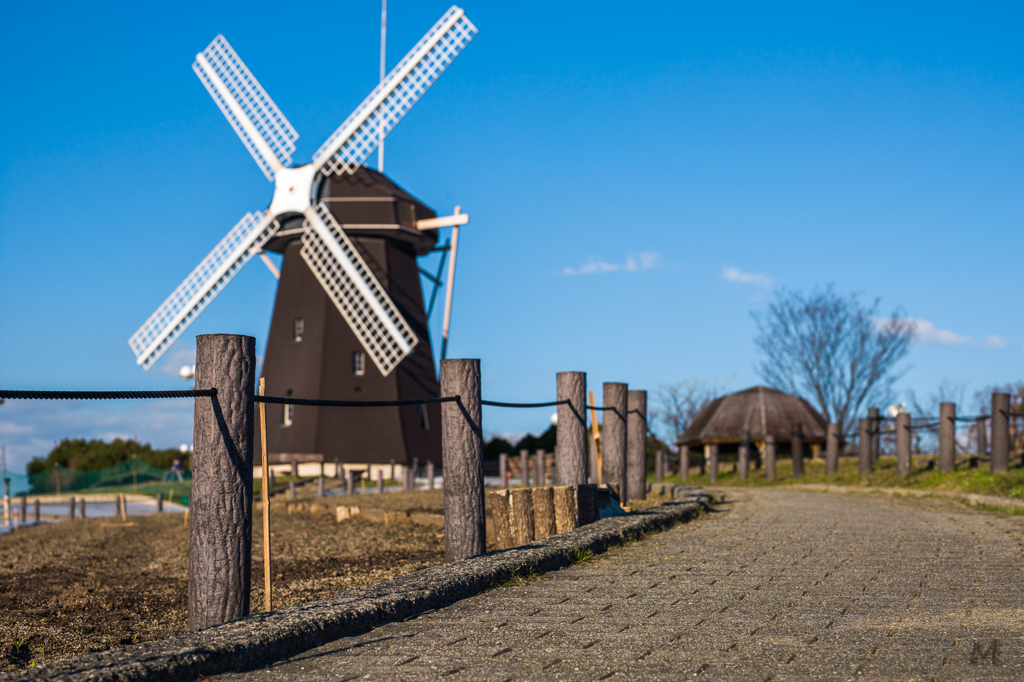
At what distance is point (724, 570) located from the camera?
5949 millimetres

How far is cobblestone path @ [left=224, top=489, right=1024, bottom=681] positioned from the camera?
3.61 meters

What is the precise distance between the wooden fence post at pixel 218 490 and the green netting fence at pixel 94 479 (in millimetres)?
34776

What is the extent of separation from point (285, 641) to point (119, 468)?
37.8 m

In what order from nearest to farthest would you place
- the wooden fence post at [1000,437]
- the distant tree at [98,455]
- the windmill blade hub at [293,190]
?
the wooden fence post at [1000,437], the windmill blade hub at [293,190], the distant tree at [98,455]

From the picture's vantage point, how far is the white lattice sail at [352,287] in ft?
93.3

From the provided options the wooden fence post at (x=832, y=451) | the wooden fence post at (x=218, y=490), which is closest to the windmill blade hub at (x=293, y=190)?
the wooden fence post at (x=832, y=451)

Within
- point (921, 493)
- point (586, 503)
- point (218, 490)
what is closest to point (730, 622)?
point (218, 490)

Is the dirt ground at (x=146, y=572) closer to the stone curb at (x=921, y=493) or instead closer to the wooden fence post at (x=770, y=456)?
the stone curb at (x=921, y=493)

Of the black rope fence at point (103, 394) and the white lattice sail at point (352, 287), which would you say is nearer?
the black rope fence at point (103, 394)

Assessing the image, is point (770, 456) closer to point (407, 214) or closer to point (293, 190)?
point (407, 214)

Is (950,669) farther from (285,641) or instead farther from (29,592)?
(29,592)

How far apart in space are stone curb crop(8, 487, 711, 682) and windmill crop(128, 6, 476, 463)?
2283 centimetres

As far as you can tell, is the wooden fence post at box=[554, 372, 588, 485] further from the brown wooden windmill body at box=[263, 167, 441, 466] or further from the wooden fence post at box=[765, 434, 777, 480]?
A: the brown wooden windmill body at box=[263, 167, 441, 466]

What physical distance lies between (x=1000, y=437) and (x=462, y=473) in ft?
34.0
